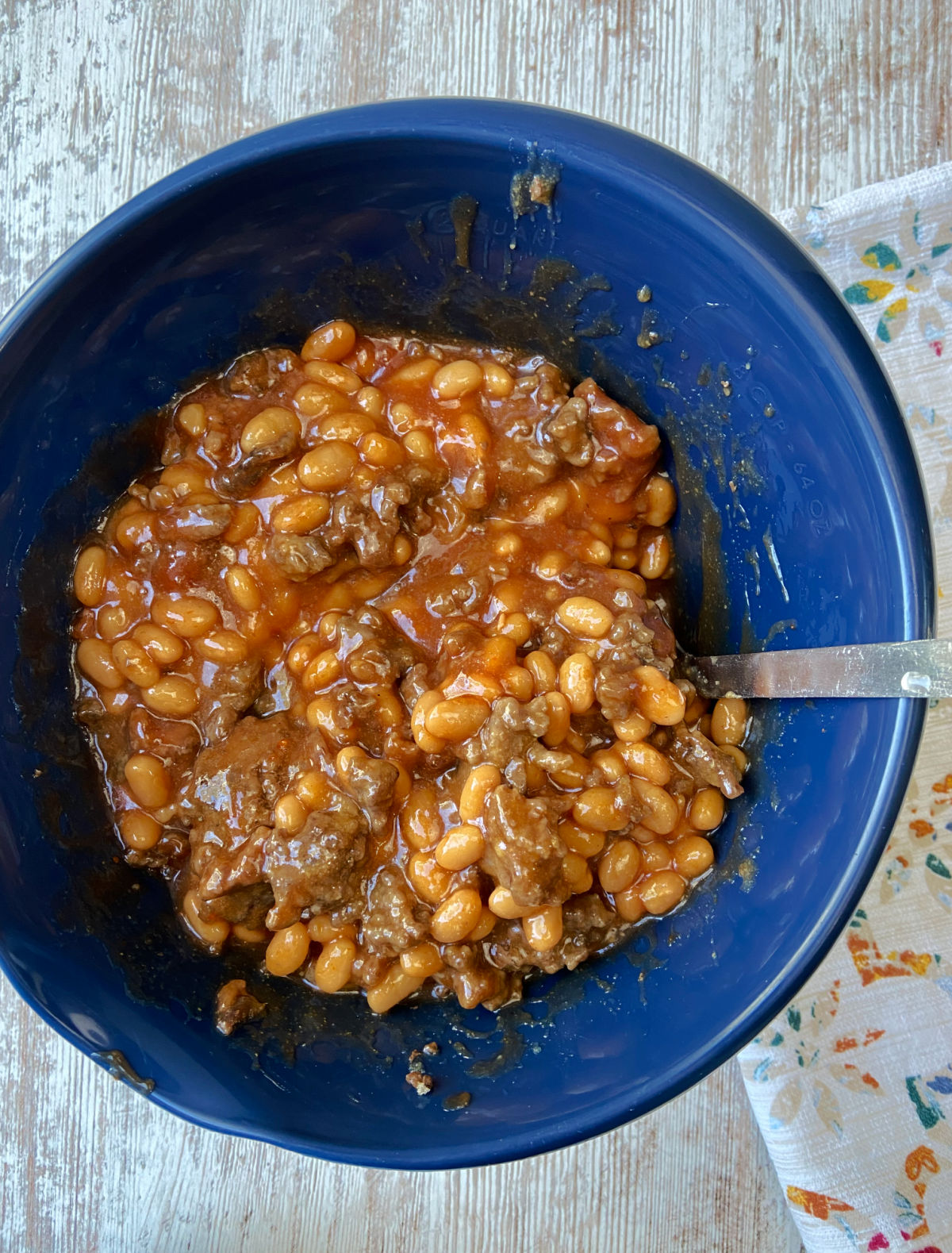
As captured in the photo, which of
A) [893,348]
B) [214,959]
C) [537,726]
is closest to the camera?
[537,726]

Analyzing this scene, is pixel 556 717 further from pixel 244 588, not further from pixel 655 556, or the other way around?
pixel 244 588

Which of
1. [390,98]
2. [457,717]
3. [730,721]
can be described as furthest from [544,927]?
[390,98]

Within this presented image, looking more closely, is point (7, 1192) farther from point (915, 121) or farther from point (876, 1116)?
point (915, 121)

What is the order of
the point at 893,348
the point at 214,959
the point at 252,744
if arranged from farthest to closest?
the point at 893,348 < the point at 214,959 < the point at 252,744

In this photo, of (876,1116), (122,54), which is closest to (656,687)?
(876,1116)

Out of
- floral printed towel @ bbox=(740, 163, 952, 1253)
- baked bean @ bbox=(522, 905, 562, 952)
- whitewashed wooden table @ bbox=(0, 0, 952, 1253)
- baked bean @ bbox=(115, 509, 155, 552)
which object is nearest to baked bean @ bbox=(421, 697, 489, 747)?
baked bean @ bbox=(522, 905, 562, 952)

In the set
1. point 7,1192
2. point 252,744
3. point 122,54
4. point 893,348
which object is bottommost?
point 7,1192

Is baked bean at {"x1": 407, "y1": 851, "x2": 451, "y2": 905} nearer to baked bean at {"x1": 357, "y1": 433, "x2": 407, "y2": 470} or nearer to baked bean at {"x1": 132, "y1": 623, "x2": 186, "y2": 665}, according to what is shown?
baked bean at {"x1": 132, "y1": 623, "x2": 186, "y2": 665}
